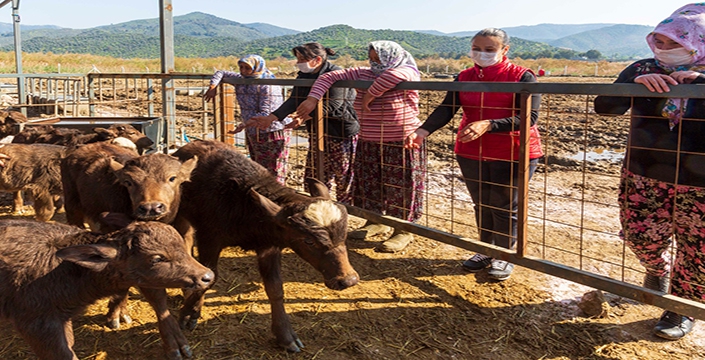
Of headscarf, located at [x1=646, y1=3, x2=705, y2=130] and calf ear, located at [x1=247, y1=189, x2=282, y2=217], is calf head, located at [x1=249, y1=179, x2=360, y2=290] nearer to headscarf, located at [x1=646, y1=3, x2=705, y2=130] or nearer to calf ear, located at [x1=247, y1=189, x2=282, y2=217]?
calf ear, located at [x1=247, y1=189, x2=282, y2=217]

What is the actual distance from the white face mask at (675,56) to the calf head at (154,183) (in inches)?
146

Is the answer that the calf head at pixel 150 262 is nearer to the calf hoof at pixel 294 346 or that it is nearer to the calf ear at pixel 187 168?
the calf hoof at pixel 294 346

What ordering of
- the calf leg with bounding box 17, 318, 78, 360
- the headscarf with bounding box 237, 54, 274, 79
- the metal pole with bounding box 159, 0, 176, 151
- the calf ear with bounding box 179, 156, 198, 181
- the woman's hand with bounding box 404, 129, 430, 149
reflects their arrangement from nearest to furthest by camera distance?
the calf leg with bounding box 17, 318, 78, 360 < the calf ear with bounding box 179, 156, 198, 181 < the woman's hand with bounding box 404, 129, 430, 149 < the headscarf with bounding box 237, 54, 274, 79 < the metal pole with bounding box 159, 0, 176, 151

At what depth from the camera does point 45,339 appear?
3424 millimetres

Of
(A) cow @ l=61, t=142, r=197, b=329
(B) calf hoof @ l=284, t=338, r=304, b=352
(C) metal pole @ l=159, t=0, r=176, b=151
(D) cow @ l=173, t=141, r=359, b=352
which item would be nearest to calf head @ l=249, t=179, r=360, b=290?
(D) cow @ l=173, t=141, r=359, b=352

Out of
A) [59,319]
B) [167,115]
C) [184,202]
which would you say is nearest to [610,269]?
[184,202]

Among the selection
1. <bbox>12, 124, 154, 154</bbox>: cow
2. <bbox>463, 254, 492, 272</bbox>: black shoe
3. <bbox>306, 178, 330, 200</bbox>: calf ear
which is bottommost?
<bbox>463, 254, 492, 272</bbox>: black shoe

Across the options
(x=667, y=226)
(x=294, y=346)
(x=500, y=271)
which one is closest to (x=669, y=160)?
(x=667, y=226)

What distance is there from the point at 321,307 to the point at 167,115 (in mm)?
6231

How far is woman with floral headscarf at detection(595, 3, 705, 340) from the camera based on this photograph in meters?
3.58

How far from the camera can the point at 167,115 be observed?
978 cm

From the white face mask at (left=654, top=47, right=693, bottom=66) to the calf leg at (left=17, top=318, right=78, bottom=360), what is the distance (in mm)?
4284

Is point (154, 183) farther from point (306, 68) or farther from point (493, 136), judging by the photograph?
point (493, 136)

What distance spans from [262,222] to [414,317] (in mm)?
1496
